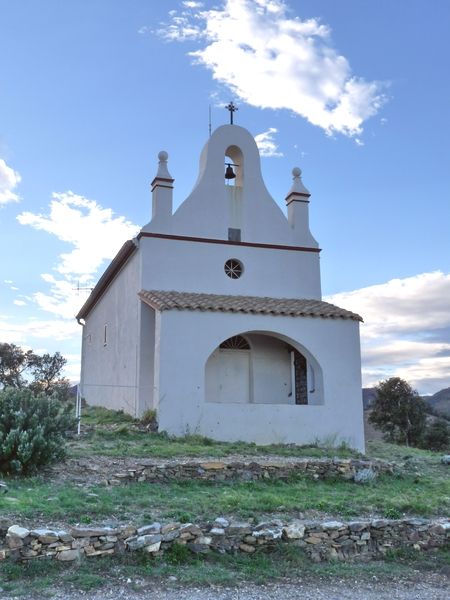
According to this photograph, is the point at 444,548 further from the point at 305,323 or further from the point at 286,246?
the point at 286,246

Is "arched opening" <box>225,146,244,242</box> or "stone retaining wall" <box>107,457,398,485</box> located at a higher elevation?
"arched opening" <box>225,146,244,242</box>

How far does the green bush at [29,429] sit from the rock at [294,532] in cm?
425

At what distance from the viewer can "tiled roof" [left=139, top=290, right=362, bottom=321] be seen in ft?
50.4

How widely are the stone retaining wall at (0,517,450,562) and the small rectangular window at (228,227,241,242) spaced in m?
11.1

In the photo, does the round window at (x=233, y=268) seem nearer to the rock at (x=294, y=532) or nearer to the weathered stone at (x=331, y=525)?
the weathered stone at (x=331, y=525)

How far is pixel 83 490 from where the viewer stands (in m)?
8.83

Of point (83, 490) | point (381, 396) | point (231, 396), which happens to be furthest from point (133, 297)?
point (381, 396)

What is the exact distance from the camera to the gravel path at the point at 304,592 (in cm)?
583

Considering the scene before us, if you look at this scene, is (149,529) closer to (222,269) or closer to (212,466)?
(212,466)

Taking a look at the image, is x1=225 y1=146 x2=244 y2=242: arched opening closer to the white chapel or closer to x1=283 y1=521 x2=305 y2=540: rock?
the white chapel

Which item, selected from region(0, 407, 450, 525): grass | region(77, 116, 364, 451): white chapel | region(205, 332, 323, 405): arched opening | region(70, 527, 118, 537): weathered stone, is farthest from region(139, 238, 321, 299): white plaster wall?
region(70, 527, 118, 537): weathered stone

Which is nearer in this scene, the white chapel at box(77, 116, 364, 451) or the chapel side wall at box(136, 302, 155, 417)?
the white chapel at box(77, 116, 364, 451)

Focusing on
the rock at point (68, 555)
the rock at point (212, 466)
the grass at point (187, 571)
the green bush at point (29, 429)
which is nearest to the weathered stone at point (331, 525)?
the grass at point (187, 571)

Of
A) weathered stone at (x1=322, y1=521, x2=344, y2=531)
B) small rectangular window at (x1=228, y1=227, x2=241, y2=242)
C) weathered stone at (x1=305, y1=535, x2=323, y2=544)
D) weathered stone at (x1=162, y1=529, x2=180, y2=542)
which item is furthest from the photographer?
small rectangular window at (x1=228, y1=227, x2=241, y2=242)
